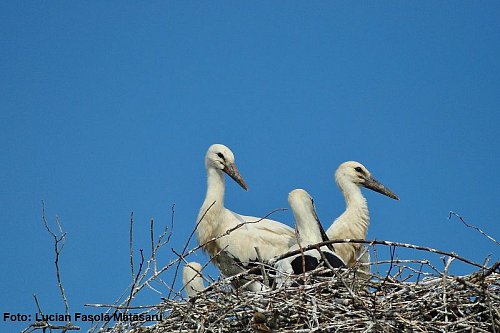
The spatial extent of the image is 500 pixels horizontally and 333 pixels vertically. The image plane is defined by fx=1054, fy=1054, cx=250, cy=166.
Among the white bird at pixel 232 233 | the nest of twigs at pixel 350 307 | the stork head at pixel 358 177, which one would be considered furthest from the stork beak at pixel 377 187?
the nest of twigs at pixel 350 307

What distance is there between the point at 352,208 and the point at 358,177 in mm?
428

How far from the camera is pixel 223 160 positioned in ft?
30.5

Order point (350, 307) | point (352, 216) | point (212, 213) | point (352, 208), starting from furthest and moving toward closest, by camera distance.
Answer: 1. point (352, 208)
2. point (352, 216)
3. point (212, 213)
4. point (350, 307)

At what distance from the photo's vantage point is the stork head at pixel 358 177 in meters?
9.91

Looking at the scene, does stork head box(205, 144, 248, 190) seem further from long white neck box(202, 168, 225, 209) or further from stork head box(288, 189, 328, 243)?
stork head box(288, 189, 328, 243)

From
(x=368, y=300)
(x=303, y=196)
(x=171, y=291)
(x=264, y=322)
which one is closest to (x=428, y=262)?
(x=368, y=300)

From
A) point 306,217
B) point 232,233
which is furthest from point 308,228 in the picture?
point 232,233

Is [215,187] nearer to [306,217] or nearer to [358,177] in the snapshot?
[306,217]

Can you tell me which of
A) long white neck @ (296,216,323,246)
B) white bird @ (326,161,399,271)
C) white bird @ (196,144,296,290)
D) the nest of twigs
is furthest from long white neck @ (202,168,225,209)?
the nest of twigs

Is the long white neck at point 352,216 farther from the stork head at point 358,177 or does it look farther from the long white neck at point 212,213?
the long white neck at point 212,213

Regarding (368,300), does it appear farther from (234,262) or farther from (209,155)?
(209,155)

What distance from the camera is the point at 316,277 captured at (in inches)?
237

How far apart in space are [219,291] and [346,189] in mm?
4167

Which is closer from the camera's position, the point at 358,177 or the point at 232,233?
the point at 232,233
